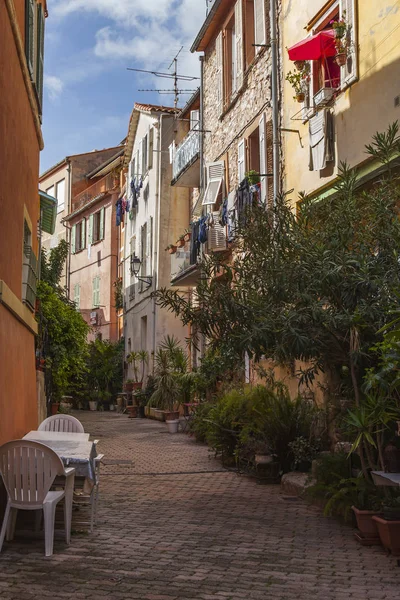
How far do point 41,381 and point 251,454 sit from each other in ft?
14.6

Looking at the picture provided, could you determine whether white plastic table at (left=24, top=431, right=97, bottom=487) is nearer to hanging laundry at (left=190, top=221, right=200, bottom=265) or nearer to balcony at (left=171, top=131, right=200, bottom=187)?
hanging laundry at (left=190, top=221, right=200, bottom=265)

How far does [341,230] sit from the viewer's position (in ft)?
25.5

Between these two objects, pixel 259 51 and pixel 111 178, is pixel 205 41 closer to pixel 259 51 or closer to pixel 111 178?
pixel 259 51

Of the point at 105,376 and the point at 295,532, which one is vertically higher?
the point at 105,376

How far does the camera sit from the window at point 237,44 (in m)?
15.3

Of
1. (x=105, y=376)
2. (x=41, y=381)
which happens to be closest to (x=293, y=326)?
(x=41, y=381)

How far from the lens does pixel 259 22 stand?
15.1m

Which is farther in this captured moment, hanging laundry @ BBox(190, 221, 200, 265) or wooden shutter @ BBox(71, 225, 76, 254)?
wooden shutter @ BBox(71, 225, 76, 254)

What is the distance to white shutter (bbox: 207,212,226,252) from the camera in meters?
17.0

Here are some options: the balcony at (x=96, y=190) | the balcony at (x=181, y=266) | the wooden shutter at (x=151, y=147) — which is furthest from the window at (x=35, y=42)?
the balcony at (x=96, y=190)

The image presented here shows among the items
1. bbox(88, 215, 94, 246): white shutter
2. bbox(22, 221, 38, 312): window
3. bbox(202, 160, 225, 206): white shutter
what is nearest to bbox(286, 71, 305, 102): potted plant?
bbox(22, 221, 38, 312): window

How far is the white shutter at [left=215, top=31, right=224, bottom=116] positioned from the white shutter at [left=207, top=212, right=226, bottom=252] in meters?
2.98

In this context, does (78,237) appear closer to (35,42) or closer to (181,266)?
(181,266)

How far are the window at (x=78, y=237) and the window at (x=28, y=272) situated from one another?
27.9 meters
